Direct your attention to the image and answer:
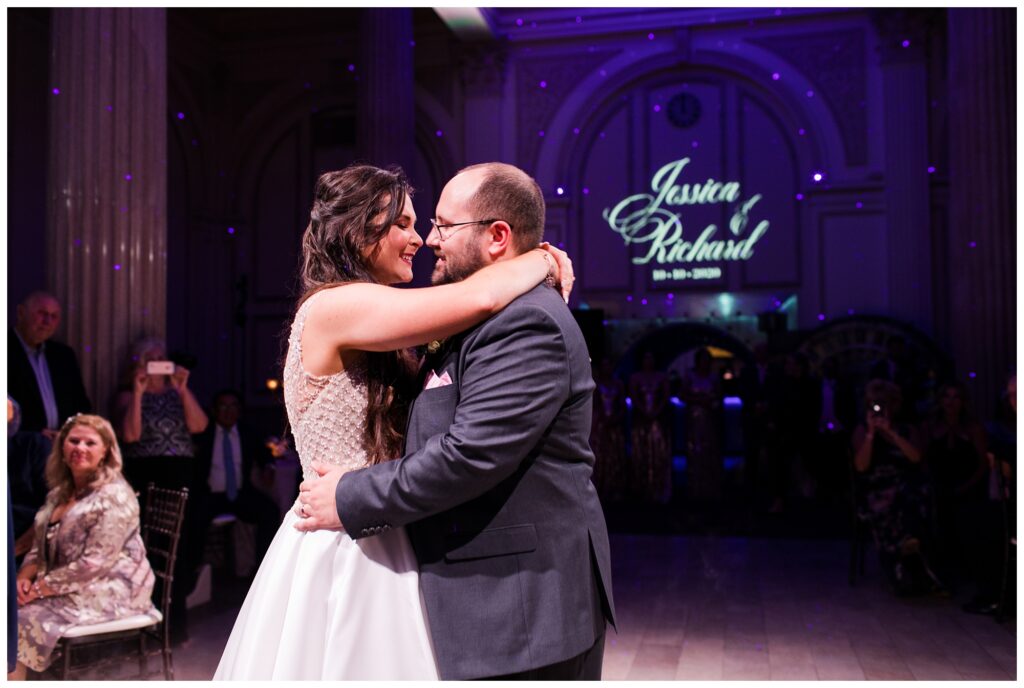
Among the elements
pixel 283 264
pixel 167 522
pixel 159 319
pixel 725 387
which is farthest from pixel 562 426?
pixel 283 264

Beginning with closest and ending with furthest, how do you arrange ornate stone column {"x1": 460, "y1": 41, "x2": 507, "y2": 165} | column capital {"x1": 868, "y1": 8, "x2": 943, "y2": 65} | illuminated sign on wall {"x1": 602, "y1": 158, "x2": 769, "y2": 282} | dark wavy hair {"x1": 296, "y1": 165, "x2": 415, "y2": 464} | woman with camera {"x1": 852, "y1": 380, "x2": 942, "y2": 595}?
dark wavy hair {"x1": 296, "y1": 165, "x2": 415, "y2": 464}, woman with camera {"x1": 852, "y1": 380, "x2": 942, "y2": 595}, column capital {"x1": 868, "y1": 8, "x2": 943, "y2": 65}, illuminated sign on wall {"x1": 602, "y1": 158, "x2": 769, "y2": 282}, ornate stone column {"x1": 460, "y1": 41, "x2": 507, "y2": 165}

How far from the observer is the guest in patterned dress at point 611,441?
8.33 metres

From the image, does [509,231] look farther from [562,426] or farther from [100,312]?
[100,312]

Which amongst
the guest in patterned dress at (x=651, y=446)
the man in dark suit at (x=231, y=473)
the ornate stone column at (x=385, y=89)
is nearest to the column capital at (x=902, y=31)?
the guest in patterned dress at (x=651, y=446)

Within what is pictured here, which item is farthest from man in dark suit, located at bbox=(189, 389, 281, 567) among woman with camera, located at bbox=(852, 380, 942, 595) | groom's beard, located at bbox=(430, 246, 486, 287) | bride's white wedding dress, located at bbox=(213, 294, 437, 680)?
groom's beard, located at bbox=(430, 246, 486, 287)

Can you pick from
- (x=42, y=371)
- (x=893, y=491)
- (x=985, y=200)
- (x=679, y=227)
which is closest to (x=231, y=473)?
(x=42, y=371)

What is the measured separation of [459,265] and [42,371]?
10.7ft

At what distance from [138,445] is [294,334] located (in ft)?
10.4

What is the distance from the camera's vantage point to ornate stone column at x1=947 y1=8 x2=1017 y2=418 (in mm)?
6789

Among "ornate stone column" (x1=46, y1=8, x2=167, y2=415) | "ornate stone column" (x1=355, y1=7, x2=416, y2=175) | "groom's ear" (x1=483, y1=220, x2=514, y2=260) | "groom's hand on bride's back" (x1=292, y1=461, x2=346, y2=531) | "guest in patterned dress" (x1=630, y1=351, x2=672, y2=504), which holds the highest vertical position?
"ornate stone column" (x1=355, y1=7, x2=416, y2=175)

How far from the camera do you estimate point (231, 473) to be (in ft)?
19.0

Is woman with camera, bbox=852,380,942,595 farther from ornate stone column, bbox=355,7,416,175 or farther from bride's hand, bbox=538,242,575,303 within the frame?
ornate stone column, bbox=355,7,416,175

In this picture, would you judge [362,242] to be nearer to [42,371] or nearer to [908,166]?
[42,371]

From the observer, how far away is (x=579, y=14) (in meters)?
10.9
